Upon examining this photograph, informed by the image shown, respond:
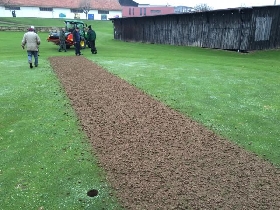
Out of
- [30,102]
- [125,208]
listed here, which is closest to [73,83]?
[30,102]

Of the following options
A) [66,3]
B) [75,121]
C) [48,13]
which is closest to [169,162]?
Answer: [75,121]

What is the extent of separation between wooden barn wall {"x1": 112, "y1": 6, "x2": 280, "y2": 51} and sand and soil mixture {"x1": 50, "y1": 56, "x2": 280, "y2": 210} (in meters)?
16.8

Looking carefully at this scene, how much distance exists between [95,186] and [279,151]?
3972mm

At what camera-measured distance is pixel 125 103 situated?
28.7 ft

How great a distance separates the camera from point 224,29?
23688mm

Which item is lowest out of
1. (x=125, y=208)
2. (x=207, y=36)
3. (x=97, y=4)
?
(x=125, y=208)

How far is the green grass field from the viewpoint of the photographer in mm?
4316

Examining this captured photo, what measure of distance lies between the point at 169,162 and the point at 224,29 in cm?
2133

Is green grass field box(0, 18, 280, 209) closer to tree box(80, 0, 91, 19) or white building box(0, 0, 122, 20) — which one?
white building box(0, 0, 122, 20)

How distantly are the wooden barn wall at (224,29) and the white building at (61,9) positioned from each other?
44.7m

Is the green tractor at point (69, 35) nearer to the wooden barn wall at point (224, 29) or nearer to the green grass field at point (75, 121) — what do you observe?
the green grass field at point (75, 121)

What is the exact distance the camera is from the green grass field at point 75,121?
432cm

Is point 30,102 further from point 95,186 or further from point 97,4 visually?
point 97,4

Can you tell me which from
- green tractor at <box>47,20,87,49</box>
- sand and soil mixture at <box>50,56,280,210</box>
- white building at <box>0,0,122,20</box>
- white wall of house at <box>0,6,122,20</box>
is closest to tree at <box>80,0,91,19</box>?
white building at <box>0,0,122,20</box>
